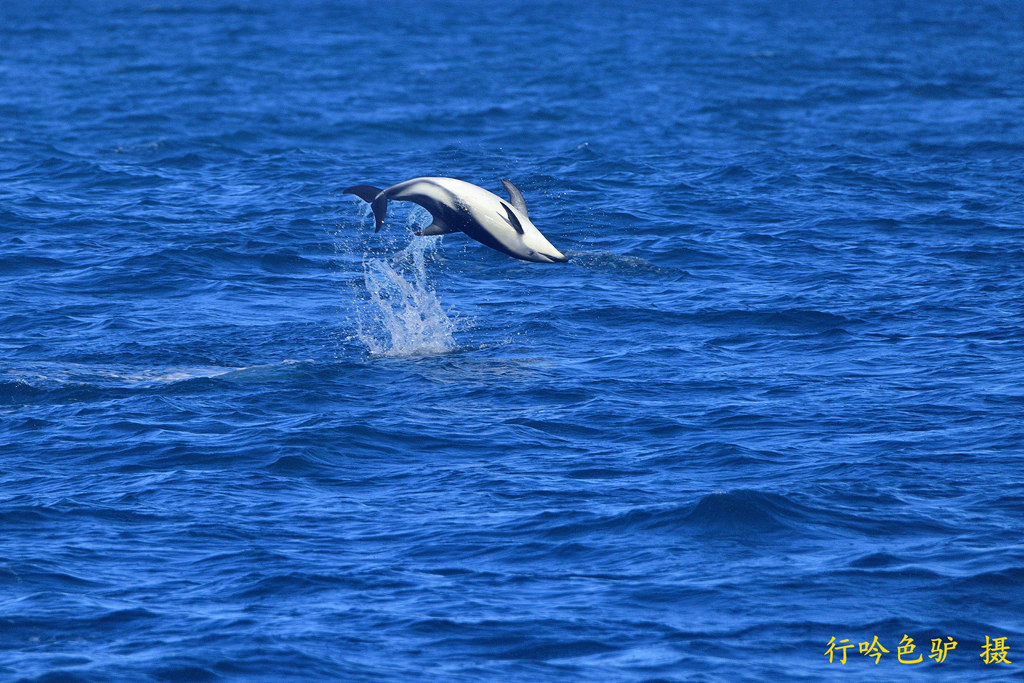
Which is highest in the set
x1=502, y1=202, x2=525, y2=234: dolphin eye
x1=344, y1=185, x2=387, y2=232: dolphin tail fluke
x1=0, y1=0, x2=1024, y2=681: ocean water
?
x1=344, y1=185, x2=387, y2=232: dolphin tail fluke

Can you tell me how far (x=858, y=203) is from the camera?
3253cm

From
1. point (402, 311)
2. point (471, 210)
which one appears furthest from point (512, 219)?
point (402, 311)

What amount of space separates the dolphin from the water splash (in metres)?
3.41

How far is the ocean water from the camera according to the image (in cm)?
1362

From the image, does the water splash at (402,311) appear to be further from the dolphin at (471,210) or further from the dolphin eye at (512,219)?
the dolphin eye at (512,219)

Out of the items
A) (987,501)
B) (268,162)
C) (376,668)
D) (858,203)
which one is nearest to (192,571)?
(376,668)

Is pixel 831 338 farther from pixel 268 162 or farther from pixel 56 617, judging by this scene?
pixel 268 162

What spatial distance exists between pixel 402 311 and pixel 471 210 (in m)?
5.39

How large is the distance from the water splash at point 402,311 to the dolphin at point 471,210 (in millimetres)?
3410

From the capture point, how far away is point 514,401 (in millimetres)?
20297

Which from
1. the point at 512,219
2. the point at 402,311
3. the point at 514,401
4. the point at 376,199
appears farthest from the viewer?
the point at 402,311

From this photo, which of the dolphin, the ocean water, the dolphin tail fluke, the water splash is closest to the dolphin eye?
the dolphin

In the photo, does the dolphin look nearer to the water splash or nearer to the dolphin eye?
the dolphin eye

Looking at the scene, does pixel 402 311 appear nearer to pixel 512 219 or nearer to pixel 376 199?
pixel 512 219
